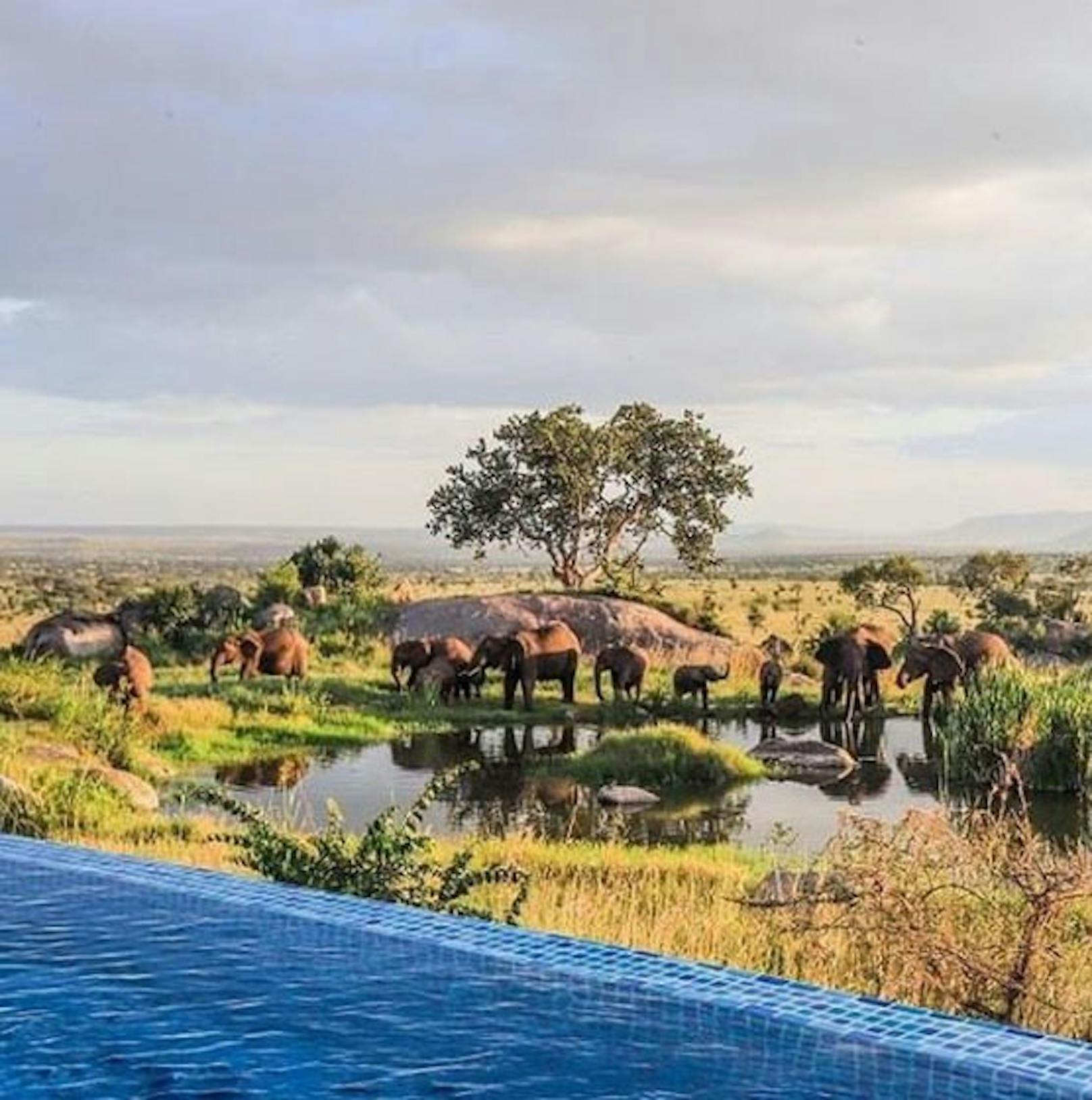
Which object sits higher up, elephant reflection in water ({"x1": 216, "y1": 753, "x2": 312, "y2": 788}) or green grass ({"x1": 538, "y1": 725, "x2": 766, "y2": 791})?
green grass ({"x1": 538, "y1": 725, "x2": 766, "y2": 791})

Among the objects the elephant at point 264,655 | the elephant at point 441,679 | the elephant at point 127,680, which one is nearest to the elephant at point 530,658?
the elephant at point 441,679

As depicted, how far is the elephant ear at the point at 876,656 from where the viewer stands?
22.1 meters

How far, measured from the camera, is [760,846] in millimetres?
12328

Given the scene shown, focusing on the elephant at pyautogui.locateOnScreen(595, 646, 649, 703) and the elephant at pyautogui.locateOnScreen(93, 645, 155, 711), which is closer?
the elephant at pyautogui.locateOnScreen(93, 645, 155, 711)

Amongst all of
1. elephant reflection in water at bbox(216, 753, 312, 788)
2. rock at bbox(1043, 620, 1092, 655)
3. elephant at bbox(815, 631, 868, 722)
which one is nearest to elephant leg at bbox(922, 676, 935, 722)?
elephant at bbox(815, 631, 868, 722)

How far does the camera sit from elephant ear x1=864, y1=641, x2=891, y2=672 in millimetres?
22078

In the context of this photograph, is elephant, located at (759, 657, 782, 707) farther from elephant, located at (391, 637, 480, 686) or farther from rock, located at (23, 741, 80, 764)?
rock, located at (23, 741, 80, 764)

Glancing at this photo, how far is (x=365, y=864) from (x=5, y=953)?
1888 mm

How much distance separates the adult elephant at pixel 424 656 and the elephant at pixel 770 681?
4.02 meters

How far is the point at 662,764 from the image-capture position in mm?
16203

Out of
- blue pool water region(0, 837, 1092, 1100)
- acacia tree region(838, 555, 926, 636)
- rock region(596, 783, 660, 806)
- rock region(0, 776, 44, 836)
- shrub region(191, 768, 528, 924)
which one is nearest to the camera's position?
blue pool water region(0, 837, 1092, 1100)

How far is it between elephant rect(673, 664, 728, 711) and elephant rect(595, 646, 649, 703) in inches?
22.0

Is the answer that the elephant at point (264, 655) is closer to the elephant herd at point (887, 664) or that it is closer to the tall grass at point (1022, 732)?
the elephant herd at point (887, 664)

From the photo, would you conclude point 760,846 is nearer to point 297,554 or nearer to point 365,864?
point 365,864
